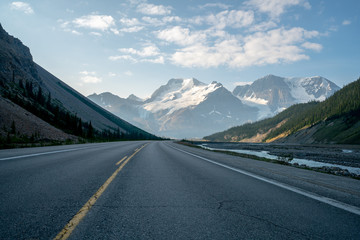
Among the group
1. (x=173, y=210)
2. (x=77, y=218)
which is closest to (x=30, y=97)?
(x=77, y=218)

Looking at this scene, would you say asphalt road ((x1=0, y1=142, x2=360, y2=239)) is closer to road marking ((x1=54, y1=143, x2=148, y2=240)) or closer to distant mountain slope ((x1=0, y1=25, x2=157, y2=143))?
road marking ((x1=54, y1=143, x2=148, y2=240))

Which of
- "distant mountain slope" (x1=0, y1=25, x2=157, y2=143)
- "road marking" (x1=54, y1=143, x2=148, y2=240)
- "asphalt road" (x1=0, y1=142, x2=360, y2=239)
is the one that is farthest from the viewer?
"distant mountain slope" (x1=0, y1=25, x2=157, y2=143)

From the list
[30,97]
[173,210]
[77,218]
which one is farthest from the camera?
[30,97]

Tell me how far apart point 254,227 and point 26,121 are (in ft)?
155

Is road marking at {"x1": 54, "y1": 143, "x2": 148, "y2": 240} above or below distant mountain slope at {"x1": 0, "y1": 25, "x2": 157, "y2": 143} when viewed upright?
below

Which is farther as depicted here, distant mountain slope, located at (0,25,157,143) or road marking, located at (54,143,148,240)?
distant mountain slope, located at (0,25,157,143)

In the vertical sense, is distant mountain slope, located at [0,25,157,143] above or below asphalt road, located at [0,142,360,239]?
above

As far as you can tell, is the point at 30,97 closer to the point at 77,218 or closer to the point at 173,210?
the point at 77,218

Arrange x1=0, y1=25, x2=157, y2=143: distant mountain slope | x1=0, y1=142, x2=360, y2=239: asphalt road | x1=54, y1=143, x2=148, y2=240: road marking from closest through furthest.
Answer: x1=54, y1=143, x2=148, y2=240: road marking < x1=0, y1=142, x2=360, y2=239: asphalt road < x1=0, y1=25, x2=157, y2=143: distant mountain slope

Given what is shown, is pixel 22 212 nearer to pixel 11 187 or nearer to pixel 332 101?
pixel 11 187

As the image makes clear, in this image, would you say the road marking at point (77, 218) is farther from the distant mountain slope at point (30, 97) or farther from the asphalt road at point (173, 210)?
the distant mountain slope at point (30, 97)

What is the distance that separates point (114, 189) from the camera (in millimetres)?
5270

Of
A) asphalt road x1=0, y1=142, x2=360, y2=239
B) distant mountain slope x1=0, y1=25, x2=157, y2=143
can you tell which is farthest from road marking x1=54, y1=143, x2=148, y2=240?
distant mountain slope x1=0, y1=25, x2=157, y2=143

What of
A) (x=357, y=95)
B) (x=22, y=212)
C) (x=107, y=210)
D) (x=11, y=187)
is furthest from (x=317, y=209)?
(x=357, y=95)
